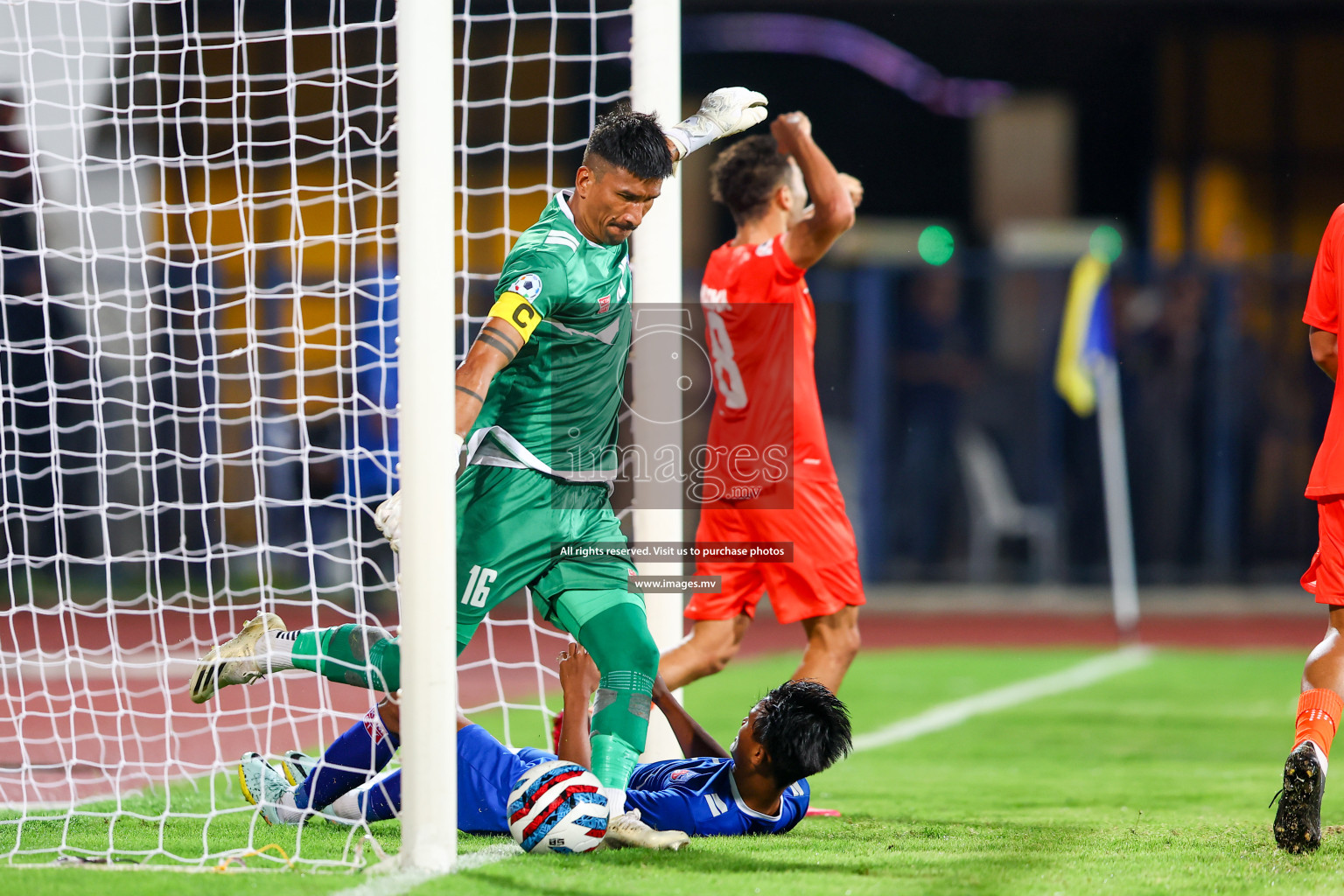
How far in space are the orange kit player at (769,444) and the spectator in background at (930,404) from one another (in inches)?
337

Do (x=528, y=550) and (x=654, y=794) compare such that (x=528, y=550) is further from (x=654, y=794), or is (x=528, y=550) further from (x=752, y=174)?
(x=752, y=174)

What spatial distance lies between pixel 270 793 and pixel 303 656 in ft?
1.84

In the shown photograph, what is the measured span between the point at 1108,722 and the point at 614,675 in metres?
4.56

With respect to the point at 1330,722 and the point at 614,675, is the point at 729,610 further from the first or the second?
the point at 1330,722

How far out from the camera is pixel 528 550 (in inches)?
166

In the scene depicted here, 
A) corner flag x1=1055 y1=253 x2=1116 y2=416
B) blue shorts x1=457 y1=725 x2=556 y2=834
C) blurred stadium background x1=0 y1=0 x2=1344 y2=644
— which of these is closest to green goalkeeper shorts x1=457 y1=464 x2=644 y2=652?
blue shorts x1=457 y1=725 x2=556 y2=834

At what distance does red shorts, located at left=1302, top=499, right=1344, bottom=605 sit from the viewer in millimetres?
4316

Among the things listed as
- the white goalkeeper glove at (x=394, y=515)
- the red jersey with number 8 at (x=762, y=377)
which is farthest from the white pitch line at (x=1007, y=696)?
the white goalkeeper glove at (x=394, y=515)

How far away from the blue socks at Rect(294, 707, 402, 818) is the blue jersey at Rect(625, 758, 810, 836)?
79 centimetres

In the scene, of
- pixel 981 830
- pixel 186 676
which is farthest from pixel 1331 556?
pixel 186 676

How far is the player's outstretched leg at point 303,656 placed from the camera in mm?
4324

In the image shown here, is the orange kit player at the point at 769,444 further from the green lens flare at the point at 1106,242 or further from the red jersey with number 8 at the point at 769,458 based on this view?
the green lens flare at the point at 1106,242

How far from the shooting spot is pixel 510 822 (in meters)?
4.18

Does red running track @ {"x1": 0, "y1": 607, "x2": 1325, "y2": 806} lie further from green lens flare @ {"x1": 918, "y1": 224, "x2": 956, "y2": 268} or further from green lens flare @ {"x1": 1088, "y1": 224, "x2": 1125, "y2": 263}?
green lens flare @ {"x1": 1088, "y1": 224, "x2": 1125, "y2": 263}
